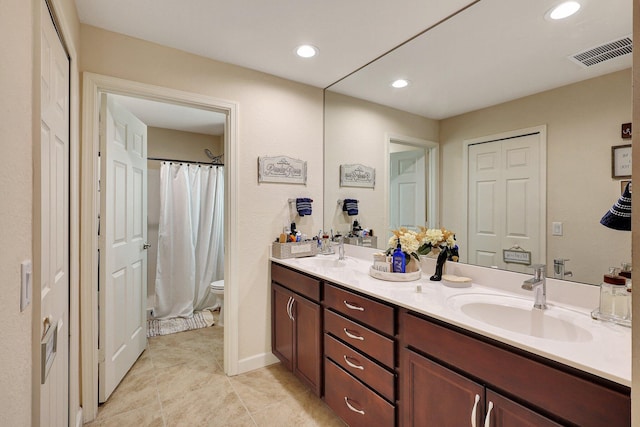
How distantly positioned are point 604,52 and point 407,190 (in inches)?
46.8

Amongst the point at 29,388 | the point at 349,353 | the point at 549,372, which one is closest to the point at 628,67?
the point at 549,372

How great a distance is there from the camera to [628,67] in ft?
3.89

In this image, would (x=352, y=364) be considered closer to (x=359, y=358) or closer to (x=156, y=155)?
(x=359, y=358)

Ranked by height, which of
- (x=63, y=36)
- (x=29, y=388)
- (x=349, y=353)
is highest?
(x=63, y=36)

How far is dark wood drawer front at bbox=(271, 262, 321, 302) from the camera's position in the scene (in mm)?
1918

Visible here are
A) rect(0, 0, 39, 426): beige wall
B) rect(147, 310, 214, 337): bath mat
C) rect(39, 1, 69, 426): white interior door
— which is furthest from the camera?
rect(147, 310, 214, 337): bath mat

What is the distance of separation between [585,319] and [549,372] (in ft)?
1.47

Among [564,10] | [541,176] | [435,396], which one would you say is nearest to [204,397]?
[435,396]

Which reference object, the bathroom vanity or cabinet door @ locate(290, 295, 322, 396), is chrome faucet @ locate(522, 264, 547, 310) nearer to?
the bathroom vanity

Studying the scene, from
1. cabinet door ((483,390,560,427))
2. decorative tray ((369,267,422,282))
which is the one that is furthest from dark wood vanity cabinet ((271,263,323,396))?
cabinet door ((483,390,560,427))

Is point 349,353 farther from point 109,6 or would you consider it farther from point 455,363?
point 109,6

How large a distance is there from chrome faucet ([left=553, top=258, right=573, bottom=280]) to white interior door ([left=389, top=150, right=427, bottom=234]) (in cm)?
76

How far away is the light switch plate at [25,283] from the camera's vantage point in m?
0.76

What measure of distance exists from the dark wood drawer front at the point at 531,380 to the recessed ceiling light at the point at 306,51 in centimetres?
184
